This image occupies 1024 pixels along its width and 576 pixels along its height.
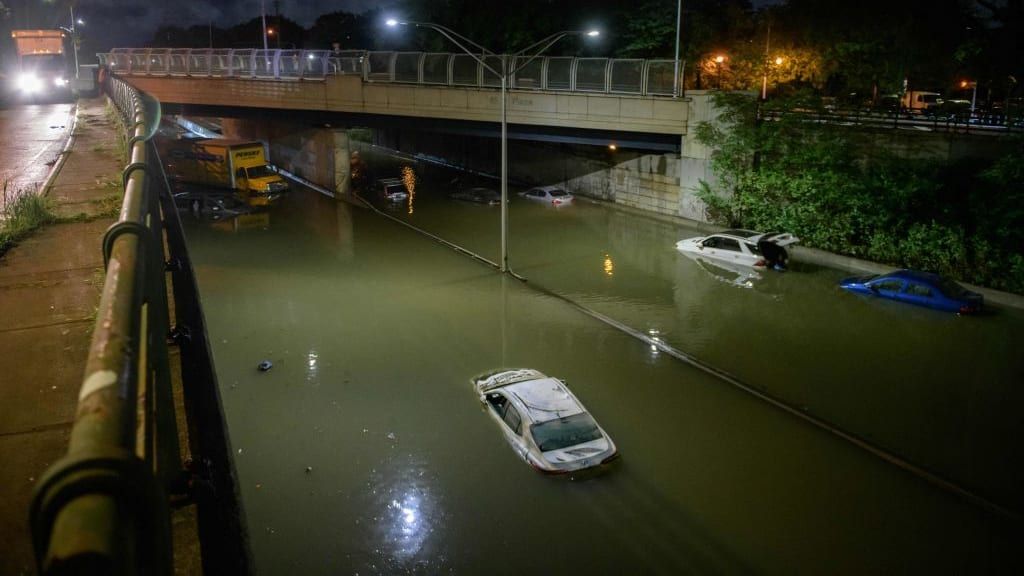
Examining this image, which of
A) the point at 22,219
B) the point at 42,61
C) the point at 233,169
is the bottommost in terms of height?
the point at 233,169

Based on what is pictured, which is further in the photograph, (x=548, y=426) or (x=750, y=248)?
(x=750, y=248)

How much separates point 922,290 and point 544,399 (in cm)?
1385

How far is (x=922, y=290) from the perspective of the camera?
70.8 feet

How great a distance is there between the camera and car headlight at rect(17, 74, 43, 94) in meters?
38.8

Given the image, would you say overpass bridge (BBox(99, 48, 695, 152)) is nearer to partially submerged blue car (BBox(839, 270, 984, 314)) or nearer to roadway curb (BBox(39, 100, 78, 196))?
partially submerged blue car (BBox(839, 270, 984, 314))

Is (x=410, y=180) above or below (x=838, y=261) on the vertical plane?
above

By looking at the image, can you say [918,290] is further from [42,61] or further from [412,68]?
[42,61]

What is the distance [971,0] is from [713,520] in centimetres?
2750

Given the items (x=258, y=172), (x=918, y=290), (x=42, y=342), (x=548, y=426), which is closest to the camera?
(x=42, y=342)

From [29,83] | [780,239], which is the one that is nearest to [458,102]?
[780,239]

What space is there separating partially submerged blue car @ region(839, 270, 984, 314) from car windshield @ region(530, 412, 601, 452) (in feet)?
44.1

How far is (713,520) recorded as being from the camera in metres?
11.8

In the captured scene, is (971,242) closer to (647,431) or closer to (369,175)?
(647,431)

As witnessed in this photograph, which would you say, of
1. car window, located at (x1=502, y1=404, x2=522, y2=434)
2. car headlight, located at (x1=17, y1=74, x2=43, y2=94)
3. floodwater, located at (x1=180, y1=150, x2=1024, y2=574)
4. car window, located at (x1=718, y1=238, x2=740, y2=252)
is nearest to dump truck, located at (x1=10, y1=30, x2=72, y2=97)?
car headlight, located at (x1=17, y1=74, x2=43, y2=94)
